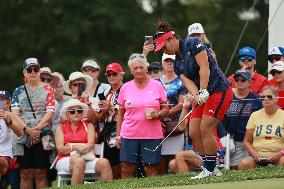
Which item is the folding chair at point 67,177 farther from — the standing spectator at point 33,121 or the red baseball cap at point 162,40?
the red baseball cap at point 162,40

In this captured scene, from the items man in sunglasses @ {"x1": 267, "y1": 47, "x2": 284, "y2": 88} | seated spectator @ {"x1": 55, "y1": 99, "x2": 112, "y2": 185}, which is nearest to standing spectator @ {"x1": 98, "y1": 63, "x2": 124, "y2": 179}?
seated spectator @ {"x1": 55, "y1": 99, "x2": 112, "y2": 185}

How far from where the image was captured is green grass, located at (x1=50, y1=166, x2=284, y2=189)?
16406mm

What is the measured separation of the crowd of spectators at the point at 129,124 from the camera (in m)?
18.3

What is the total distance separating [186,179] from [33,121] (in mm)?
3211

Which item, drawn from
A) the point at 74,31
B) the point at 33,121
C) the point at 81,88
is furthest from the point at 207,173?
the point at 74,31

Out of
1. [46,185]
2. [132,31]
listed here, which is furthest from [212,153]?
[132,31]

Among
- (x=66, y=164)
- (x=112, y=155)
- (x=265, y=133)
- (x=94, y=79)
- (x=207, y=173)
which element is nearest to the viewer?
(x=207, y=173)

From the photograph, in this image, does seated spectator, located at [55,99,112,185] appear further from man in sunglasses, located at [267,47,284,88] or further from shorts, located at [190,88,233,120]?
man in sunglasses, located at [267,47,284,88]

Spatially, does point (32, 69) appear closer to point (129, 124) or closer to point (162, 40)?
point (129, 124)

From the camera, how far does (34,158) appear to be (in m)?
19.1

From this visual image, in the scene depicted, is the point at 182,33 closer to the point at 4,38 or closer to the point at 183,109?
the point at 4,38

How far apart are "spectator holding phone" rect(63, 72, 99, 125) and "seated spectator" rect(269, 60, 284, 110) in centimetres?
266

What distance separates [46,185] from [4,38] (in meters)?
23.3

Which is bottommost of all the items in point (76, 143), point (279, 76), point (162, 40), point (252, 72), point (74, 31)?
point (76, 143)
